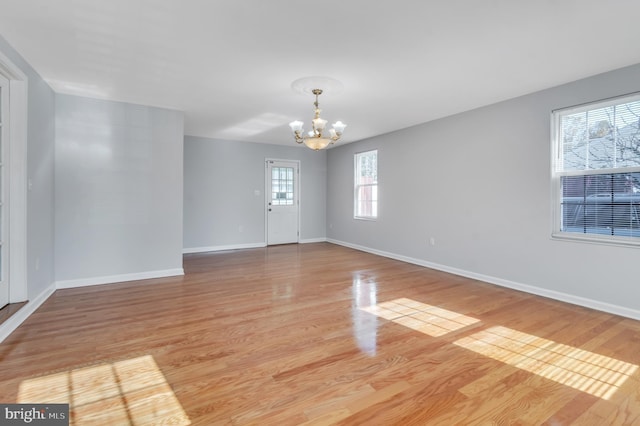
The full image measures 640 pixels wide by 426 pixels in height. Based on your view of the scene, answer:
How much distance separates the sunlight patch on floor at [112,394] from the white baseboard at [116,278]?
2344mm

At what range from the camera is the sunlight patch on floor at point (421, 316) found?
2633 mm

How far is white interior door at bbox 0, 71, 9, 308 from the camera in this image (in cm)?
264

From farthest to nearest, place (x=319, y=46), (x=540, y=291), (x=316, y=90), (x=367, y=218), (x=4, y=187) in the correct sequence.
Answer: (x=367, y=218), (x=540, y=291), (x=316, y=90), (x=4, y=187), (x=319, y=46)

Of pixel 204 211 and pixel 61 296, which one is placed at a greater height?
pixel 204 211

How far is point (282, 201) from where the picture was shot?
7195mm

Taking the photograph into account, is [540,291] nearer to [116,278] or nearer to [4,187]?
[116,278]

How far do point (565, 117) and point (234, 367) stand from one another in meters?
4.17

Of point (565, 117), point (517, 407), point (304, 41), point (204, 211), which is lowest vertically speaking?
point (517, 407)

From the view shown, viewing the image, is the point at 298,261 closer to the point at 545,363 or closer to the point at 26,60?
the point at 545,363

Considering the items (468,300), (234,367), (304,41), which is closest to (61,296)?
(234,367)

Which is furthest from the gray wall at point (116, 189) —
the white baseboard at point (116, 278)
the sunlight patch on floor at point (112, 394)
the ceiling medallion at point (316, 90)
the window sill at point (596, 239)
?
the window sill at point (596, 239)

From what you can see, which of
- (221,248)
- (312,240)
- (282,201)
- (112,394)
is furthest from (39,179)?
(312,240)

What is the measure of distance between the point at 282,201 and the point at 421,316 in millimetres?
4864

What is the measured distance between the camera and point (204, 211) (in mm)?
6312
